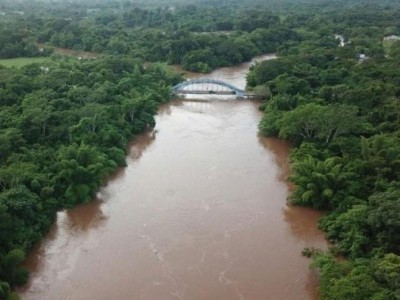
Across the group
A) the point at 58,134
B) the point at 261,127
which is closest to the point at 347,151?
the point at 261,127

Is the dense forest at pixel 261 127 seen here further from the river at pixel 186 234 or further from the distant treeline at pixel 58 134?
the river at pixel 186 234

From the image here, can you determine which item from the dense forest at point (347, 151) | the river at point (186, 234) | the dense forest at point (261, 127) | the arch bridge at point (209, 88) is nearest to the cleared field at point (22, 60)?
the dense forest at point (261, 127)

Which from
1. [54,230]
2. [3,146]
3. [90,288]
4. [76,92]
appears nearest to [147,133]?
[76,92]

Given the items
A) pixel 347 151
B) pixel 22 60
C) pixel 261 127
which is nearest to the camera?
pixel 347 151

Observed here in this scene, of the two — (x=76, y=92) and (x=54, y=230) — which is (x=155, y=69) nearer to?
(x=76, y=92)

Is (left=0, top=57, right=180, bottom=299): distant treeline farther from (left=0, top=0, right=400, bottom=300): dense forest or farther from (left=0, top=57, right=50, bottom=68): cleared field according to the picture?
(left=0, top=57, right=50, bottom=68): cleared field

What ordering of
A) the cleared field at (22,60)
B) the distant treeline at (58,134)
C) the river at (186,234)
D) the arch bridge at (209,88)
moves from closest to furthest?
the river at (186,234) → the distant treeline at (58,134) → the arch bridge at (209,88) → the cleared field at (22,60)

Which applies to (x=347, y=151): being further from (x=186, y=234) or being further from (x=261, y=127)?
(x=186, y=234)
